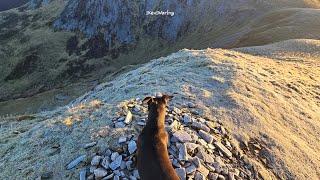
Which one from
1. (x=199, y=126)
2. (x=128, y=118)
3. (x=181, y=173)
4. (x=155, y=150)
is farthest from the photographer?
(x=128, y=118)

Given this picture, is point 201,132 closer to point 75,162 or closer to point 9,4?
point 75,162

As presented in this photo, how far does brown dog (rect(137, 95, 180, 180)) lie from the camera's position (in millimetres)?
7660

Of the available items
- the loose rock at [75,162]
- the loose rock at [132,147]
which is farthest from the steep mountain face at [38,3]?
the loose rock at [132,147]

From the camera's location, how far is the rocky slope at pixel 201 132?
11.4 meters

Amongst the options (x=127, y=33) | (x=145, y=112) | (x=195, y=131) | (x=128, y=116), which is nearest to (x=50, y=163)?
(x=128, y=116)

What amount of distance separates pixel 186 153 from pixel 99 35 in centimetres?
8587

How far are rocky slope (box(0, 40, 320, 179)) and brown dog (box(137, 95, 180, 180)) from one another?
6.82 feet

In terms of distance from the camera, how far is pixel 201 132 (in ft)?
41.1

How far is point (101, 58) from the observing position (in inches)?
3364

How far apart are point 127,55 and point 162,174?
261 ft

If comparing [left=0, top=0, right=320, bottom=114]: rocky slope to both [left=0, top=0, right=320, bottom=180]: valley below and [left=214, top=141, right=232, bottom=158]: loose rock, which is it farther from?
[left=214, top=141, right=232, bottom=158]: loose rock

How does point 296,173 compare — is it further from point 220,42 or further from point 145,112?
point 220,42

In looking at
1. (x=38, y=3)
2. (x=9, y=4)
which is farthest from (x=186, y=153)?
(x=9, y=4)

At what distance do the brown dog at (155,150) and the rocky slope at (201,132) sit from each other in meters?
2.08
